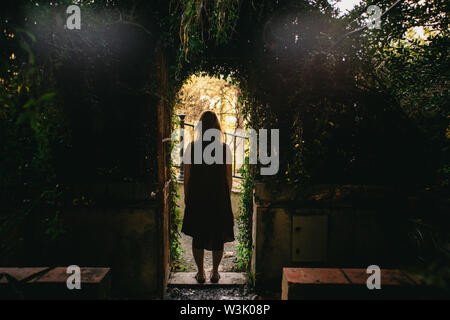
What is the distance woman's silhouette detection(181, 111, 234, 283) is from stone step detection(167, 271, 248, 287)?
0.46 meters

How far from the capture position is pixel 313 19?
296 cm

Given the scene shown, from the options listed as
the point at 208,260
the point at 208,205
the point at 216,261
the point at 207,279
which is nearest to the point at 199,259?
the point at 216,261

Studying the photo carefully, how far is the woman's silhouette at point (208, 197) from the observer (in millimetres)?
3318

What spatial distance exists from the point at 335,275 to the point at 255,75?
2.20 m

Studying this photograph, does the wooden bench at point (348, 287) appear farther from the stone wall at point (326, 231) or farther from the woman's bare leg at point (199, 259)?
the woman's bare leg at point (199, 259)

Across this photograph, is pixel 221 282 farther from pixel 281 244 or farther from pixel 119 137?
pixel 119 137

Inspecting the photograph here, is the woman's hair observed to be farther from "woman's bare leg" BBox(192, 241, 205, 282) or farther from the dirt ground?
the dirt ground

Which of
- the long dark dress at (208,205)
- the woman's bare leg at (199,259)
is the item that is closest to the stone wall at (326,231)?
the long dark dress at (208,205)

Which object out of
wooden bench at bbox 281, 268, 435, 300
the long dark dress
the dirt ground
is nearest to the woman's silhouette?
the long dark dress

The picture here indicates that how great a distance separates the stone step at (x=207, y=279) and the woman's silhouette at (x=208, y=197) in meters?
0.46

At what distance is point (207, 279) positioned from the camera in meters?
3.61

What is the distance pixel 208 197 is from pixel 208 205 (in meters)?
0.10

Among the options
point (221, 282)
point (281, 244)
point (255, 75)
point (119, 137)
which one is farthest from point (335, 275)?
point (119, 137)

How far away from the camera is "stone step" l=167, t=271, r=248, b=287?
347cm
